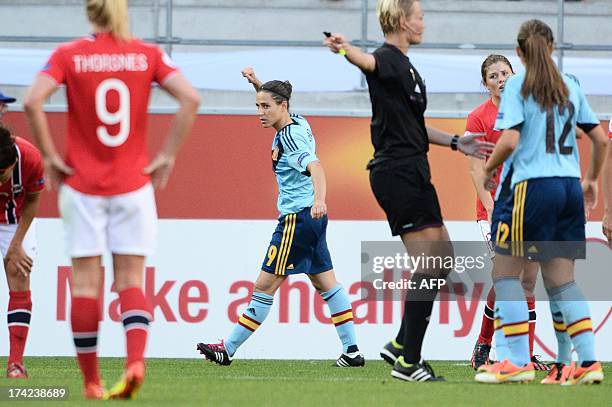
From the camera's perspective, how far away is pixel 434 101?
11984 mm

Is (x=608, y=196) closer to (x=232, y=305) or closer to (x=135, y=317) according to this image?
(x=135, y=317)

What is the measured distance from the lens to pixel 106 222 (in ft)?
18.8

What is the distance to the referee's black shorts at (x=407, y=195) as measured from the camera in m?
6.86

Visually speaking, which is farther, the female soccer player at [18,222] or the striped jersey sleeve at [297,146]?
the striped jersey sleeve at [297,146]

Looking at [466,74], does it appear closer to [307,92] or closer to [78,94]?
[307,92]

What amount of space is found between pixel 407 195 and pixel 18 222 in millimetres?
2934

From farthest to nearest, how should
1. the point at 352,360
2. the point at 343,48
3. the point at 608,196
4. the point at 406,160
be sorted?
1. the point at 352,360
2. the point at 608,196
3. the point at 406,160
4. the point at 343,48

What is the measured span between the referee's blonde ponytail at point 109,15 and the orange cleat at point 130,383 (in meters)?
1.45

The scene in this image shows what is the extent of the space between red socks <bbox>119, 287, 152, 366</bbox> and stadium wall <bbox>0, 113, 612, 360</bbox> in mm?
5215

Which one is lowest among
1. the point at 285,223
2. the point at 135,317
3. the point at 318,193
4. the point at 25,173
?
the point at 285,223

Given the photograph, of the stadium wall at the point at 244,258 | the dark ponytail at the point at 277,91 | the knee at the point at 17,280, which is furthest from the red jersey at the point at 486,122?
the knee at the point at 17,280

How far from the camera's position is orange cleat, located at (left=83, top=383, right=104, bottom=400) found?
5820 millimetres

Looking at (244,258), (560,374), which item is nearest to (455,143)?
(560,374)

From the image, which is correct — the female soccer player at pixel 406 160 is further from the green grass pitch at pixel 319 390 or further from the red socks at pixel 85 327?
the red socks at pixel 85 327
